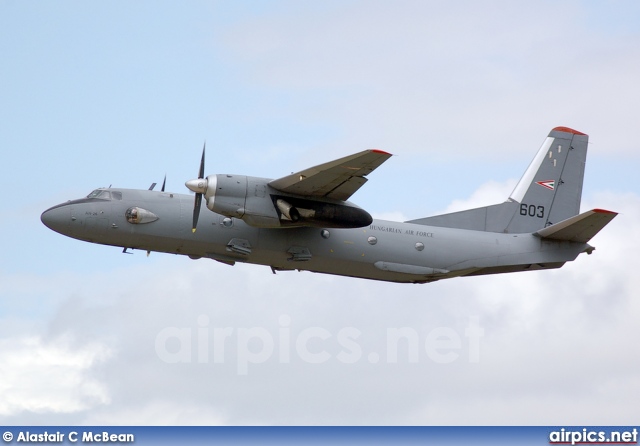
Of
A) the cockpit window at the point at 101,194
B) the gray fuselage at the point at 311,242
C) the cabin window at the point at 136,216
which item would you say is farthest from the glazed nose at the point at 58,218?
the cabin window at the point at 136,216

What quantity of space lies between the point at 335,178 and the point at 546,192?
9.92m

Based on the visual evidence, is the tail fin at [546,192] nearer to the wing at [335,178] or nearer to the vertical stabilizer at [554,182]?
the vertical stabilizer at [554,182]

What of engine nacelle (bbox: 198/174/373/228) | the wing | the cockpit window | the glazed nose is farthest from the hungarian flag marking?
the glazed nose

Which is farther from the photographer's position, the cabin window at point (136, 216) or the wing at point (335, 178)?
the cabin window at point (136, 216)

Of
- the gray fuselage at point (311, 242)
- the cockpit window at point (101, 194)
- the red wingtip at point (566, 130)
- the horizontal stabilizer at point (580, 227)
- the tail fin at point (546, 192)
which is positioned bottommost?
the gray fuselage at point (311, 242)

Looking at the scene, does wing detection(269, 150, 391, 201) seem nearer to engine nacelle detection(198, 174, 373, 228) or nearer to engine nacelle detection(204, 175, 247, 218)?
engine nacelle detection(198, 174, 373, 228)

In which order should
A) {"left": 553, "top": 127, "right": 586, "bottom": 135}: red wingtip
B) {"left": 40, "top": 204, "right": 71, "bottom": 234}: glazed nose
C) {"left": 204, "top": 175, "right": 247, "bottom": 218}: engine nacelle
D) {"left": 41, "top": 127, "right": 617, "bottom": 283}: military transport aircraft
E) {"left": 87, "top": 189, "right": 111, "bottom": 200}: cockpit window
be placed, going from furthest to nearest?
{"left": 553, "top": 127, "right": 586, "bottom": 135}: red wingtip → {"left": 87, "top": 189, "right": 111, "bottom": 200}: cockpit window → {"left": 40, "top": 204, "right": 71, "bottom": 234}: glazed nose → {"left": 41, "top": 127, "right": 617, "bottom": 283}: military transport aircraft → {"left": 204, "top": 175, "right": 247, "bottom": 218}: engine nacelle

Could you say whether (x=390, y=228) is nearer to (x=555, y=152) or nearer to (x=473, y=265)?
(x=473, y=265)

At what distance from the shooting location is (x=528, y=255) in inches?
1425

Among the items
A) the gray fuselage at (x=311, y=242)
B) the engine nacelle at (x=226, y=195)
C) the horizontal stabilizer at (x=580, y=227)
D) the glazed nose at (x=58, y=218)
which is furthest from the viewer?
the horizontal stabilizer at (x=580, y=227)

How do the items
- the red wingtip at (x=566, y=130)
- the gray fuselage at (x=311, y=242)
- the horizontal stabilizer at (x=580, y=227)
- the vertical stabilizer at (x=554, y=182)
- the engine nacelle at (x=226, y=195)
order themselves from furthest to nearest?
the red wingtip at (x=566, y=130) < the vertical stabilizer at (x=554, y=182) < the horizontal stabilizer at (x=580, y=227) < the gray fuselage at (x=311, y=242) < the engine nacelle at (x=226, y=195)

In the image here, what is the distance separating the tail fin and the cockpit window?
12.1m

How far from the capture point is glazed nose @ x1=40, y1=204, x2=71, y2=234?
107 ft

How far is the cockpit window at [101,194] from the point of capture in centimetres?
3321
